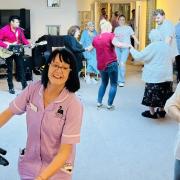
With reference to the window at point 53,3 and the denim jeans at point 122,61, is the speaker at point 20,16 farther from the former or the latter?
the denim jeans at point 122,61

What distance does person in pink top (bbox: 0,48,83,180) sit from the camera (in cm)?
179

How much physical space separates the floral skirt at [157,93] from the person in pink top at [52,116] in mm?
3154

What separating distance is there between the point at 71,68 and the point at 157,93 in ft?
10.6

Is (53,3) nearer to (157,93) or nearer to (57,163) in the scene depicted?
(157,93)

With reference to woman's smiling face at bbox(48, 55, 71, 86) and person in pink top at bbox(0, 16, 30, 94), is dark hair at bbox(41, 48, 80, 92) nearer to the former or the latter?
Answer: woman's smiling face at bbox(48, 55, 71, 86)

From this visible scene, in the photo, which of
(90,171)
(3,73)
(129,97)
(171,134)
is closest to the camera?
(90,171)

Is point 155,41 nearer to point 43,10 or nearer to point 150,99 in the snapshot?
point 150,99

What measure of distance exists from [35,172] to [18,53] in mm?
4860

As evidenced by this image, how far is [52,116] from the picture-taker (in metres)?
1.80

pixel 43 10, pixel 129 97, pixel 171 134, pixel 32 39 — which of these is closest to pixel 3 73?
pixel 32 39

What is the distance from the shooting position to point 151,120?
503 cm

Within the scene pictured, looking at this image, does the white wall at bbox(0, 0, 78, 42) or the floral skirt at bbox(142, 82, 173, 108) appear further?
the white wall at bbox(0, 0, 78, 42)

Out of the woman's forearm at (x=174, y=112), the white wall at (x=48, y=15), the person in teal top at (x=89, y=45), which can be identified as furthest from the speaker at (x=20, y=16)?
the woman's forearm at (x=174, y=112)

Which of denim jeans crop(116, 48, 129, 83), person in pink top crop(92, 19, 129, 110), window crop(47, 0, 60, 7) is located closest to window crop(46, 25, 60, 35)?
window crop(47, 0, 60, 7)
